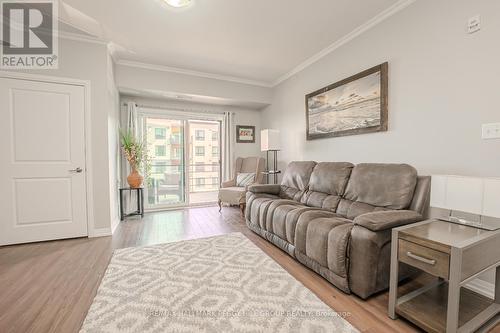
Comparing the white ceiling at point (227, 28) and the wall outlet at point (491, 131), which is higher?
the white ceiling at point (227, 28)

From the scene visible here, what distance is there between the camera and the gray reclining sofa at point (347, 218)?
1.60 metres

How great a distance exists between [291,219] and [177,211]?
2.89 m

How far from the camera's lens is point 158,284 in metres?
1.83

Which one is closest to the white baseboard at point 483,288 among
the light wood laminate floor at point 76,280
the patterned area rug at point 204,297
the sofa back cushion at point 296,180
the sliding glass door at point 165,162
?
the light wood laminate floor at point 76,280

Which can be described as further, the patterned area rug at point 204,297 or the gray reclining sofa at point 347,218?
the gray reclining sofa at point 347,218

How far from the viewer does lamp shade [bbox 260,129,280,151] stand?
159 inches

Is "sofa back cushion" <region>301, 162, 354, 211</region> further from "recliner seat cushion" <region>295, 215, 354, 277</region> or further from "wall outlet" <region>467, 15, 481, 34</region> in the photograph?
"wall outlet" <region>467, 15, 481, 34</region>

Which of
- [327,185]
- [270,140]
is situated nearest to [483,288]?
[327,185]

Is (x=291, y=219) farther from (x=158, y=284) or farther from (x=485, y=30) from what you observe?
(x=485, y=30)

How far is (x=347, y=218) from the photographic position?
2.30 metres

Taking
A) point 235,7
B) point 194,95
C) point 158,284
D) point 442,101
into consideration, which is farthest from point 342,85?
point 158,284

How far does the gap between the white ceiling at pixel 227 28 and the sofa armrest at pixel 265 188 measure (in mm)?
2024

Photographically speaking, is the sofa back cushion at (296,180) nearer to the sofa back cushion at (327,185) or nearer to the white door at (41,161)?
the sofa back cushion at (327,185)

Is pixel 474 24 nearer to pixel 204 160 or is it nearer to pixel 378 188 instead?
pixel 378 188
